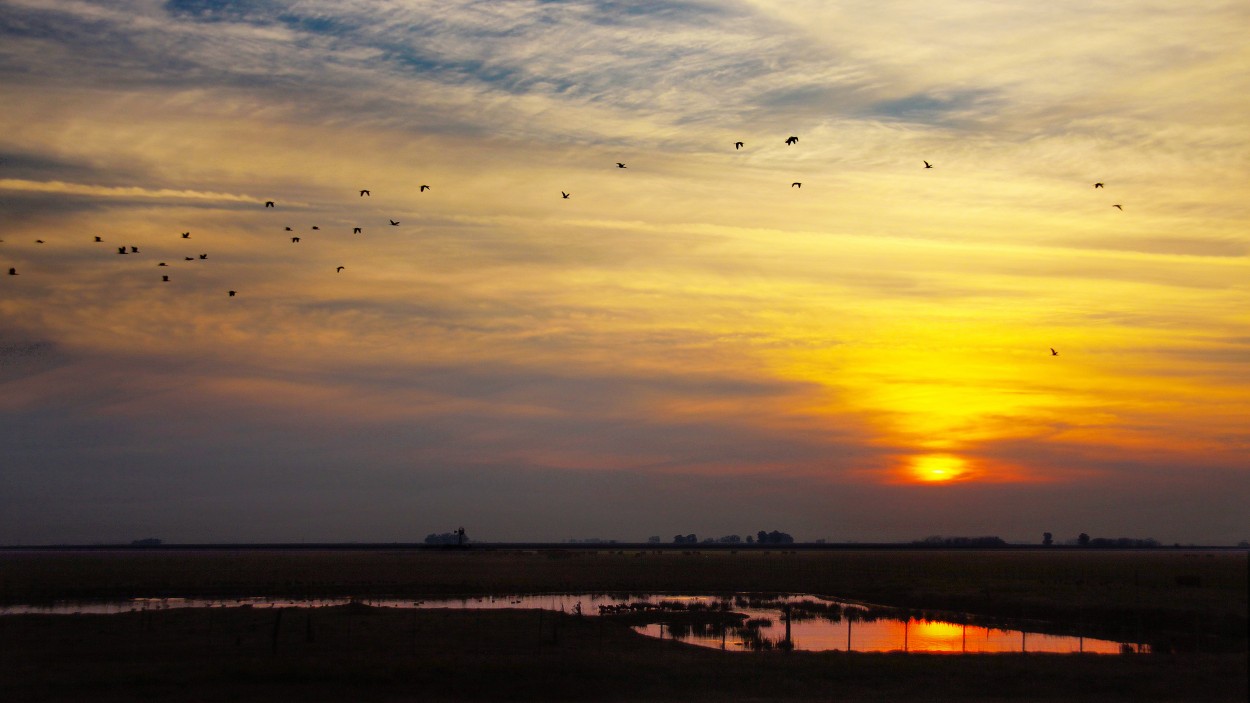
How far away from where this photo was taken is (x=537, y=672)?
3775 cm

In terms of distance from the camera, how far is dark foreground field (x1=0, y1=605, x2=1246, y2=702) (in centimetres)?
3412

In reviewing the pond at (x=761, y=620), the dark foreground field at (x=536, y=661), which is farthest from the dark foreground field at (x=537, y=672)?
the pond at (x=761, y=620)

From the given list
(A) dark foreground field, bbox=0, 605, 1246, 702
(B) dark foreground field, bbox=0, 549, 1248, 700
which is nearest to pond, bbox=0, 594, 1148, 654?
(B) dark foreground field, bbox=0, 549, 1248, 700

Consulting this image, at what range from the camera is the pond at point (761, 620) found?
4959 centimetres

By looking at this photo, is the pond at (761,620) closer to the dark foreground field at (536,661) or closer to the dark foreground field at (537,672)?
the dark foreground field at (536,661)

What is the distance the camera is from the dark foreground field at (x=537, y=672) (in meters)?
34.1

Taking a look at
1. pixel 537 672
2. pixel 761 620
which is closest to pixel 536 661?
pixel 537 672

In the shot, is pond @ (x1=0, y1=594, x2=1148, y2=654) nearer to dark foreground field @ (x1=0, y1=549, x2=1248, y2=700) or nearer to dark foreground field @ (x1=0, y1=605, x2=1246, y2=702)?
dark foreground field @ (x1=0, y1=549, x2=1248, y2=700)

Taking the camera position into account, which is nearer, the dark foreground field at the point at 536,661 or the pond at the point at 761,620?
the dark foreground field at the point at 536,661

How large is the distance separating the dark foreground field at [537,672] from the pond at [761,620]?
6915mm

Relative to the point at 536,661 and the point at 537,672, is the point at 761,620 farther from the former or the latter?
the point at 537,672

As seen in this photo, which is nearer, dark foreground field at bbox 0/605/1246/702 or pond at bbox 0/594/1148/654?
dark foreground field at bbox 0/605/1246/702

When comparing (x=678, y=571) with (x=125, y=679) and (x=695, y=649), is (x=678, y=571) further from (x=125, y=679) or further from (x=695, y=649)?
(x=125, y=679)

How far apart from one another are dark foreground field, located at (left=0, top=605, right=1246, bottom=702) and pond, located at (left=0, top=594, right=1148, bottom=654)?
272 inches
